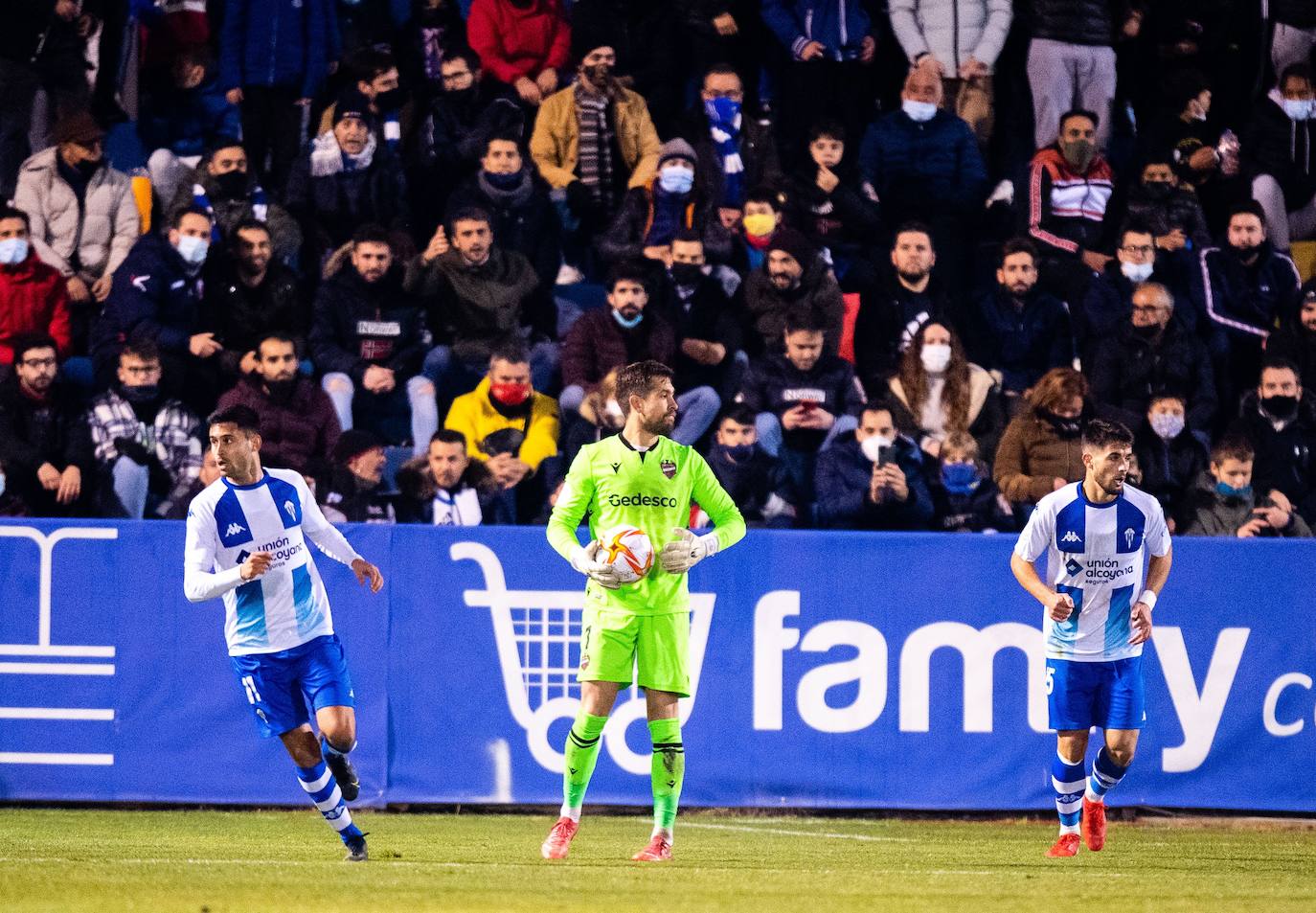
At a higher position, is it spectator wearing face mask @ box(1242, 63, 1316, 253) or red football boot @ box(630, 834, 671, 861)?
spectator wearing face mask @ box(1242, 63, 1316, 253)

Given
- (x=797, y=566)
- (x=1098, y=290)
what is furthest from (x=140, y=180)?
(x=1098, y=290)

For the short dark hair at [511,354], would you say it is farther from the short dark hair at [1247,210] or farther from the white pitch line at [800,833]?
the short dark hair at [1247,210]

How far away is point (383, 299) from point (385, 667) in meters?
3.55

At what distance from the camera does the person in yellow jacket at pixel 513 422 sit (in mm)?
13180

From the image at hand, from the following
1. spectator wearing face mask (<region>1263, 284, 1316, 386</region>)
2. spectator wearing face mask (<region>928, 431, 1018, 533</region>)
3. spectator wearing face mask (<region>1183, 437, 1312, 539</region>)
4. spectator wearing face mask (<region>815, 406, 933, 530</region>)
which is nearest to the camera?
spectator wearing face mask (<region>815, 406, 933, 530</region>)

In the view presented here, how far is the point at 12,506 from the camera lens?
41.8 feet

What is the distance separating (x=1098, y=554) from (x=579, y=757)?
2943mm

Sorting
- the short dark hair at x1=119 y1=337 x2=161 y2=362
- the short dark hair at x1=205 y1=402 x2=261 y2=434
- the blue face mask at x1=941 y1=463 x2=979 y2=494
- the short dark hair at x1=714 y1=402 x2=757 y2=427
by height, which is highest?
the short dark hair at x1=205 y1=402 x2=261 y2=434

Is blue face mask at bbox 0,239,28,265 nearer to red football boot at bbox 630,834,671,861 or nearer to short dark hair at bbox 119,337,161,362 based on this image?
short dark hair at bbox 119,337,161,362

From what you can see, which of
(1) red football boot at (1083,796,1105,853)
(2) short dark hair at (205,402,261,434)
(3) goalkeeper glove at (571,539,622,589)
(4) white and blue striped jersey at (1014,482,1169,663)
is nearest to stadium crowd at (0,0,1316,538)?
(4) white and blue striped jersey at (1014,482,1169,663)

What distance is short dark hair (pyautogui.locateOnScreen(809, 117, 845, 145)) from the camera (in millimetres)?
14922

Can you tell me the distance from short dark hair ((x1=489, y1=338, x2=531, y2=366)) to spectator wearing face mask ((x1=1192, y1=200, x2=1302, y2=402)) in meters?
5.42

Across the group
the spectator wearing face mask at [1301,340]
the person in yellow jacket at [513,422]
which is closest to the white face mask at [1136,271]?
the spectator wearing face mask at [1301,340]

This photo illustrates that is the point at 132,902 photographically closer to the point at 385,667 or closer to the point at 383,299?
the point at 385,667
